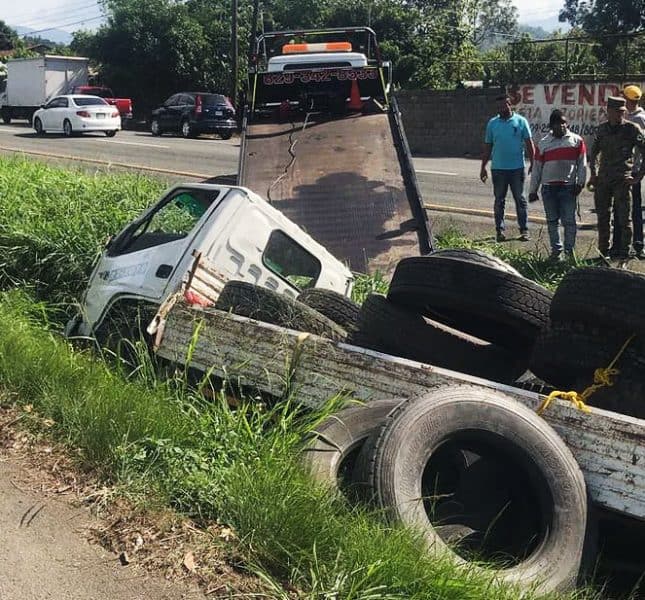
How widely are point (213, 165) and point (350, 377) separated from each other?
15.8 metres

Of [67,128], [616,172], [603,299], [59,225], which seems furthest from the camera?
[67,128]

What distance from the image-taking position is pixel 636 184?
9211 mm

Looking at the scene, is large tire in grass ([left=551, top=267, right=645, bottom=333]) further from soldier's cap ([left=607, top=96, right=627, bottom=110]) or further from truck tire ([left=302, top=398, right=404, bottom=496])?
soldier's cap ([left=607, top=96, right=627, bottom=110])

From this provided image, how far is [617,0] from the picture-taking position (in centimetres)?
4206

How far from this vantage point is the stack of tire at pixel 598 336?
4.27 m

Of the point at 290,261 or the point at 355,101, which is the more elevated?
the point at 355,101

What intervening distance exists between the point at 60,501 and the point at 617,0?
144 ft

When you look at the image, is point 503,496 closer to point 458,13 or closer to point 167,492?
point 167,492

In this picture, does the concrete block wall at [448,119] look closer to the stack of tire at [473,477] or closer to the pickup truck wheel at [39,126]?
the pickup truck wheel at [39,126]

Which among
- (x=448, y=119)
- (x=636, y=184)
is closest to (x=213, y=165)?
(x=448, y=119)

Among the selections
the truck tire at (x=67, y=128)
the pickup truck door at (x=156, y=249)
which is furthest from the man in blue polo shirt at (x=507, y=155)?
the truck tire at (x=67, y=128)

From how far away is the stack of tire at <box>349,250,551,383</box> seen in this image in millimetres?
4766

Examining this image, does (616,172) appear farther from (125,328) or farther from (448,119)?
(448,119)

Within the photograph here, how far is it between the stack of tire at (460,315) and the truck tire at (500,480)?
1.09 metres
